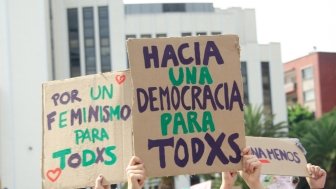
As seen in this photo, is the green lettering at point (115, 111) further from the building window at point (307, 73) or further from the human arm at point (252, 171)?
the building window at point (307, 73)

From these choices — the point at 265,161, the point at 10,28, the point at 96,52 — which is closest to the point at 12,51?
the point at 10,28

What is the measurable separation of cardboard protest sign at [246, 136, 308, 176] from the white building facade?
46.7 metres

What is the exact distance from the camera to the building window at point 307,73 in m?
68.2

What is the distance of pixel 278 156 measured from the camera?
6.72 m

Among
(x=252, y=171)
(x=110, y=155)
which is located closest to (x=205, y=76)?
(x=252, y=171)

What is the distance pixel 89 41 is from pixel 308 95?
21.6 m

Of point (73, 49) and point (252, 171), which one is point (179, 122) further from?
point (73, 49)

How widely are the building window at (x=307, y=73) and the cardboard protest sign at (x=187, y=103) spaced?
64737 mm

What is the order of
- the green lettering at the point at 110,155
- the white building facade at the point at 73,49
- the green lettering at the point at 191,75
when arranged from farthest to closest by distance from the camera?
1. the white building facade at the point at 73,49
2. the green lettering at the point at 110,155
3. the green lettering at the point at 191,75

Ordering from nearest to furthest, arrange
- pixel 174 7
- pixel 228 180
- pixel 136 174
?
pixel 136 174, pixel 228 180, pixel 174 7

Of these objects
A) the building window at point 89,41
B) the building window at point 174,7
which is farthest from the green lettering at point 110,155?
the building window at point 174,7

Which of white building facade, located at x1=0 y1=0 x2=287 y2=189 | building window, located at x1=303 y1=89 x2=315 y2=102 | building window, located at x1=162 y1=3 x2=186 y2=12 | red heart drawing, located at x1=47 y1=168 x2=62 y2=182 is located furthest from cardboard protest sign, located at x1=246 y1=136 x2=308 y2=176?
building window, located at x1=303 y1=89 x2=315 y2=102

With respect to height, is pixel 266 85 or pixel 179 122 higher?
pixel 266 85

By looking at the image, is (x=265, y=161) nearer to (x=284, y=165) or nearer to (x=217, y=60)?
(x=284, y=165)
